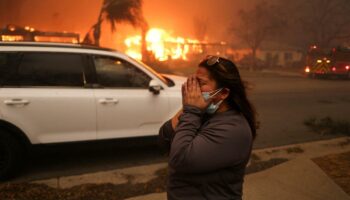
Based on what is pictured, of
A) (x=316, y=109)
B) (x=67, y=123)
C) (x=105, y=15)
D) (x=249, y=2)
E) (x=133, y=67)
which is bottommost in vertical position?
(x=316, y=109)

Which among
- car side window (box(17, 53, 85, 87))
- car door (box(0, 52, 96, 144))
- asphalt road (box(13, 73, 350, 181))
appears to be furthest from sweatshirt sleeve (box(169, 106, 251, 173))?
car side window (box(17, 53, 85, 87))

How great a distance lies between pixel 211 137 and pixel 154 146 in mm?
4461

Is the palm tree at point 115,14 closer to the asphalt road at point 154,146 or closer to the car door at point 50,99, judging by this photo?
the asphalt road at point 154,146

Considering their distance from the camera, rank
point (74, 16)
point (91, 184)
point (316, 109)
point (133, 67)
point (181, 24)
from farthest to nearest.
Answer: point (181, 24)
point (74, 16)
point (316, 109)
point (133, 67)
point (91, 184)

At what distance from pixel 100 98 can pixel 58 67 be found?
66 centimetres

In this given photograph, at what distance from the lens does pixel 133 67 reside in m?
5.61

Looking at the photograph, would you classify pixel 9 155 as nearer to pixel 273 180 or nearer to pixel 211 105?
pixel 273 180

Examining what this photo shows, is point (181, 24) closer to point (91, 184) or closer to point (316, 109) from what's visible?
point (316, 109)

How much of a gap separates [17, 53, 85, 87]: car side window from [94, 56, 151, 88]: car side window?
25cm

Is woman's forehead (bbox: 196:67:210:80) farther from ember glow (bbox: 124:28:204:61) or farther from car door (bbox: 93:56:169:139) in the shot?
ember glow (bbox: 124:28:204:61)

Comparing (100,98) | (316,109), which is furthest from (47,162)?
(316,109)

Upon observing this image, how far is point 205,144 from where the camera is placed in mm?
1882

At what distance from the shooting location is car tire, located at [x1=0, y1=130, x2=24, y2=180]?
4.76 meters

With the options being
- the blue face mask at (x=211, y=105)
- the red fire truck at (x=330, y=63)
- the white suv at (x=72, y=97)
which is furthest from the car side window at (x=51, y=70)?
the red fire truck at (x=330, y=63)
